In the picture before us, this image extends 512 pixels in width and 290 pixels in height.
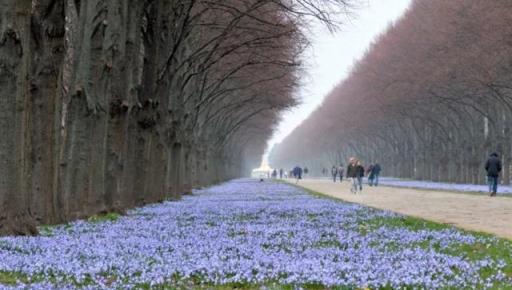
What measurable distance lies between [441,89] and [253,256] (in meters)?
48.5

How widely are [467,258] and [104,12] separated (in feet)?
35.5

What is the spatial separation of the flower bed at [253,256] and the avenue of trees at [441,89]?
26643 mm

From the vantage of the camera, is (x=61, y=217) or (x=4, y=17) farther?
(x=61, y=217)

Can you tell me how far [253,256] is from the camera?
8.80m

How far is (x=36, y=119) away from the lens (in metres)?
13.2

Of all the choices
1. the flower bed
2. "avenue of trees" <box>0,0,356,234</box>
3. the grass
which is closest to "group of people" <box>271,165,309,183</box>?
"avenue of trees" <box>0,0,356,234</box>

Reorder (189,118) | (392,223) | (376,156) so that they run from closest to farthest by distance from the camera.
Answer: (392,223), (189,118), (376,156)

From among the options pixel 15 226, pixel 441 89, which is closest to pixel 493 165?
pixel 441 89

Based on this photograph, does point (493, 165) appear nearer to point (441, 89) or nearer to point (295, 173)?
point (441, 89)

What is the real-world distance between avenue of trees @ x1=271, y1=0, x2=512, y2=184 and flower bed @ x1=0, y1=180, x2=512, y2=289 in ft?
87.4

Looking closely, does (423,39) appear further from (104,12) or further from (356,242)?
(356,242)

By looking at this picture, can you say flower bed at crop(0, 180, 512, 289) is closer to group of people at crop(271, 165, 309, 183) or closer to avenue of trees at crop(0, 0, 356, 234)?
avenue of trees at crop(0, 0, 356, 234)

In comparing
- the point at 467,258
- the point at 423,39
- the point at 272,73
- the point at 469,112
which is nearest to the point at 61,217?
the point at 467,258

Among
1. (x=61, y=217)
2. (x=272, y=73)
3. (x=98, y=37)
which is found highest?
(x=272, y=73)
